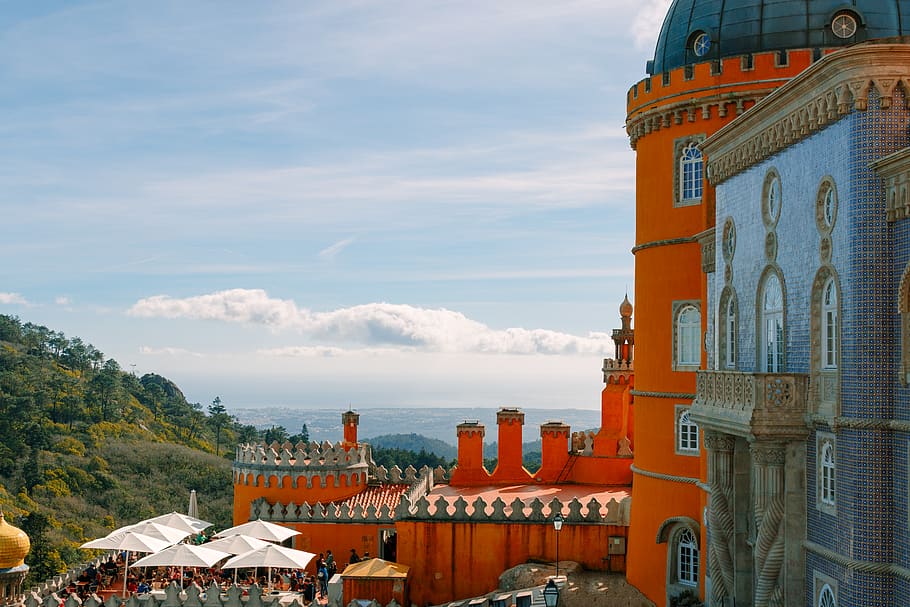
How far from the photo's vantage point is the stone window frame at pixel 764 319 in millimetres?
17234

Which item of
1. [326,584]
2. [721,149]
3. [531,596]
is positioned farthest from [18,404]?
[721,149]

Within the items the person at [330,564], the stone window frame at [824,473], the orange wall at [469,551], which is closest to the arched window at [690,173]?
the stone window frame at [824,473]

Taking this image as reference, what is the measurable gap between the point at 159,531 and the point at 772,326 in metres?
18.9

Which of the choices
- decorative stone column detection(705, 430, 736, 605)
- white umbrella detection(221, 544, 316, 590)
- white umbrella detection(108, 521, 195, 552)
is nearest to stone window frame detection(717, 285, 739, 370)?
decorative stone column detection(705, 430, 736, 605)

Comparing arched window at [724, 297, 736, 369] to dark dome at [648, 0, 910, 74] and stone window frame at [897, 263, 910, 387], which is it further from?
dark dome at [648, 0, 910, 74]

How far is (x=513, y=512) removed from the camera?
2938 cm

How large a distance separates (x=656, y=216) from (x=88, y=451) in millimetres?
62961

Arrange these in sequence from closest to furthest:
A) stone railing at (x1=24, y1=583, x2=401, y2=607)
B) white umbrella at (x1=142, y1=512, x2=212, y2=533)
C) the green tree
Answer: stone railing at (x1=24, y1=583, x2=401, y2=607), white umbrella at (x1=142, y1=512, x2=212, y2=533), the green tree

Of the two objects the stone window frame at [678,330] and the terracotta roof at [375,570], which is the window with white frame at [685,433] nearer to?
the stone window frame at [678,330]

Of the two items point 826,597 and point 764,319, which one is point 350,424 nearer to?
point 764,319

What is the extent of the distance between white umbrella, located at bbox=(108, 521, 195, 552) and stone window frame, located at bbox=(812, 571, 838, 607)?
18504 millimetres

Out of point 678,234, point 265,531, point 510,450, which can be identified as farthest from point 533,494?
point 678,234

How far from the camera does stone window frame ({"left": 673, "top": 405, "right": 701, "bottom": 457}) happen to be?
942 inches

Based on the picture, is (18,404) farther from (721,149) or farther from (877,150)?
(877,150)
